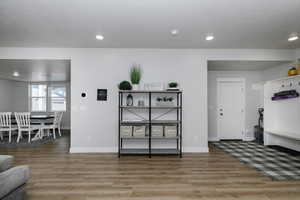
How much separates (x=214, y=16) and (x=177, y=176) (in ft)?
8.89

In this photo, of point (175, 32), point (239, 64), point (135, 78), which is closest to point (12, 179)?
point (135, 78)

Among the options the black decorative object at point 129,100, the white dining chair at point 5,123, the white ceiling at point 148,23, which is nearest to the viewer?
the white ceiling at point 148,23

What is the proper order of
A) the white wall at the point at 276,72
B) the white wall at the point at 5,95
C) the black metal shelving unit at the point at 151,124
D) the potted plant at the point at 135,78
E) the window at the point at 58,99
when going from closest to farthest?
the black metal shelving unit at the point at 151,124 → the potted plant at the point at 135,78 → the white wall at the point at 276,72 → the white wall at the point at 5,95 → the window at the point at 58,99

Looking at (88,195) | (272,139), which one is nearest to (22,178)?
(88,195)

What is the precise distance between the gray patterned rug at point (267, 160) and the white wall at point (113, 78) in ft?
2.85

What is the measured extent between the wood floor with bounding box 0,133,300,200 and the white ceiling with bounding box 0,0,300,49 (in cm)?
263

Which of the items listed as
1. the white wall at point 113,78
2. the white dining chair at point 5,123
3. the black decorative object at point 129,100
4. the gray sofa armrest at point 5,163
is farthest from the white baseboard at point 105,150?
the white dining chair at point 5,123

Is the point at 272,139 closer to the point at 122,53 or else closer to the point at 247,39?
the point at 247,39

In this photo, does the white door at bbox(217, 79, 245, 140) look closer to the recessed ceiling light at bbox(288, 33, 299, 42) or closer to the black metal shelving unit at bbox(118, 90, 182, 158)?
the recessed ceiling light at bbox(288, 33, 299, 42)

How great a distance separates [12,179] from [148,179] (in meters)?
1.74

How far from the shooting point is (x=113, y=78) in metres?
4.05

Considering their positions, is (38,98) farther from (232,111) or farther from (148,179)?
(232,111)

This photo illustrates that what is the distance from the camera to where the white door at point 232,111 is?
5301 millimetres

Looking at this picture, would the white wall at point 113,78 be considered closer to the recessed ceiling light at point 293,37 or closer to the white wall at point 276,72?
the recessed ceiling light at point 293,37
